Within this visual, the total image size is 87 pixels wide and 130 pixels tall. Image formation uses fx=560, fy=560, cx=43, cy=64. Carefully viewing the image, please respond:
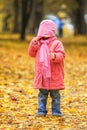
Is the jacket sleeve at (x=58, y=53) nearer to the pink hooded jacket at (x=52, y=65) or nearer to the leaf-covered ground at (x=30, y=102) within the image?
the pink hooded jacket at (x=52, y=65)

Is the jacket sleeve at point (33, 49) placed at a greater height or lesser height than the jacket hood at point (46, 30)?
lesser

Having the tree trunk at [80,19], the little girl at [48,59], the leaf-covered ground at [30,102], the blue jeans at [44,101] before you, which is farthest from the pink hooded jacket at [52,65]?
the tree trunk at [80,19]

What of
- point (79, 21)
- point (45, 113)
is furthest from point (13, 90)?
point (79, 21)

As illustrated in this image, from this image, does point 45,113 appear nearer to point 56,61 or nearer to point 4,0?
point 56,61

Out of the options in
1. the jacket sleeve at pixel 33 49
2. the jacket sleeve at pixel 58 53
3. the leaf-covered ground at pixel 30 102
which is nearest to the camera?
the leaf-covered ground at pixel 30 102

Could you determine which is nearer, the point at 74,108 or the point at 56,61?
the point at 56,61

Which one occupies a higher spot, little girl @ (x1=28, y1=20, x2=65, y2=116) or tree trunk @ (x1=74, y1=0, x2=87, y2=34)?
tree trunk @ (x1=74, y1=0, x2=87, y2=34)

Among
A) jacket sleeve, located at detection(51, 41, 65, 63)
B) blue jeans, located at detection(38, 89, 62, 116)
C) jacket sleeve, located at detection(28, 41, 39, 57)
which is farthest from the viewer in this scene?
blue jeans, located at detection(38, 89, 62, 116)

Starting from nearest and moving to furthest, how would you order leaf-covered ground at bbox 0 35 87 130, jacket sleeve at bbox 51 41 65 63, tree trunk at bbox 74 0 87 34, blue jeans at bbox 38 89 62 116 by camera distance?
leaf-covered ground at bbox 0 35 87 130 < jacket sleeve at bbox 51 41 65 63 < blue jeans at bbox 38 89 62 116 < tree trunk at bbox 74 0 87 34

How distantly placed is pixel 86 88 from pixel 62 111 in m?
3.34

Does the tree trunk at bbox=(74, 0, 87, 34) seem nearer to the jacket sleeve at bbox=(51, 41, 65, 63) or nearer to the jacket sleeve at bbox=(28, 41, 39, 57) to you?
the jacket sleeve at bbox=(28, 41, 39, 57)

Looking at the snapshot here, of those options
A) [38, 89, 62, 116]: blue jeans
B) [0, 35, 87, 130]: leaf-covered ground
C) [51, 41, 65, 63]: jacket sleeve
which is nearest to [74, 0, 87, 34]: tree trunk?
[0, 35, 87, 130]: leaf-covered ground

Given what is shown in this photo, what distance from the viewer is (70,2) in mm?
48594

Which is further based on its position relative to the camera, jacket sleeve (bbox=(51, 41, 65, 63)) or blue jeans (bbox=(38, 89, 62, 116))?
blue jeans (bbox=(38, 89, 62, 116))
